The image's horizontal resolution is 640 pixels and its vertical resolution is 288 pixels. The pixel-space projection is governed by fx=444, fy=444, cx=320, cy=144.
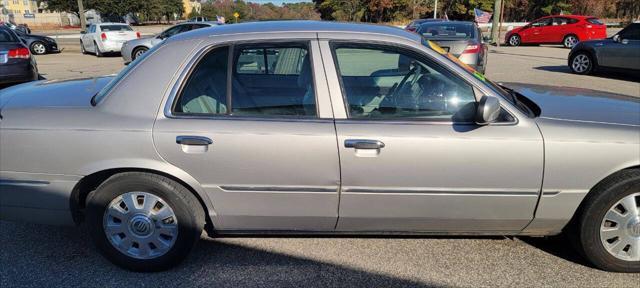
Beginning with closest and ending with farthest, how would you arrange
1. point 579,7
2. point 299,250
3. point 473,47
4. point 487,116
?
1. point 487,116
2. point 299,250
3. point 473,47
4. point 579,7

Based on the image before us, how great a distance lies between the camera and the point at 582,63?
11.7m

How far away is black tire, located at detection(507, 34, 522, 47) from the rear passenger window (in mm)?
22559

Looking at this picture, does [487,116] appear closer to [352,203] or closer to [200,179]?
[352,203]

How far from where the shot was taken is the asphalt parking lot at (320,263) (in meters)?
2.79

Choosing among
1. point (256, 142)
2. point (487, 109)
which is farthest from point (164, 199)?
point (487, 109)

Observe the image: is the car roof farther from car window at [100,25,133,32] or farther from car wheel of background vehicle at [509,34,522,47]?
car wheel of background vehicle at [509,34,522,47]

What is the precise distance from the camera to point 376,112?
8.95 ft

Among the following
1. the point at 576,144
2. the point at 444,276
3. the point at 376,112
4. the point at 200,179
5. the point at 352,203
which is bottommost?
the point at 444,276

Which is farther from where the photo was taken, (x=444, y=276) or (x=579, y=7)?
(x=579, y=7)

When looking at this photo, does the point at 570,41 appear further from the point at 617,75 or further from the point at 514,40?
the point at 617,75

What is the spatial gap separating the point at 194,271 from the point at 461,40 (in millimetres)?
7640

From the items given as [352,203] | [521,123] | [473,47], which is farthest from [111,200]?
[473,47]

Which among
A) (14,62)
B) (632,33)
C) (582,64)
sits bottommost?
(582,64)

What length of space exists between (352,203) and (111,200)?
1494 millimetres
